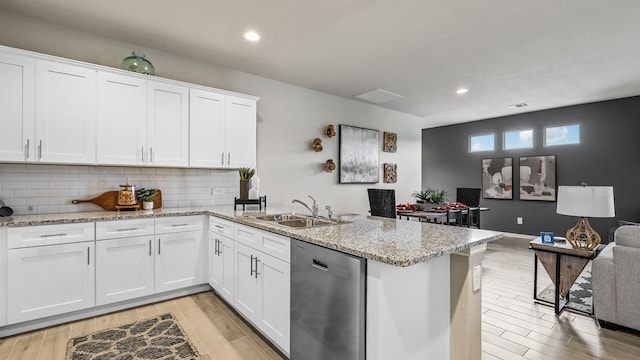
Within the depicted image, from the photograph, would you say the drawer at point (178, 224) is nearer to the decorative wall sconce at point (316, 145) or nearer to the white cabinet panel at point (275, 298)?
the white cabinet panel at point (275, 298)

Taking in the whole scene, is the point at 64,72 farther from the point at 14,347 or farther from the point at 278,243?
the point at 278,243

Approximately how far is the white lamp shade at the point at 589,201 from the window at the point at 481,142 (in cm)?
451

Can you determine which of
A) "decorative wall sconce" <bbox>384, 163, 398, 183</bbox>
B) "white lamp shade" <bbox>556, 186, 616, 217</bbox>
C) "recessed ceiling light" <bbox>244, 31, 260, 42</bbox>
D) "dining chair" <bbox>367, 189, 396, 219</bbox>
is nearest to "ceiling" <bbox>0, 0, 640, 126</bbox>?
"recessed ceiling light" <bbox>244, 31, 260, 42</bbox>

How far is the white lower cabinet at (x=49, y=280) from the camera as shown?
2.33 m

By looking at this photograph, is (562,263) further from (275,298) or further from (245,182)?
(245,182)

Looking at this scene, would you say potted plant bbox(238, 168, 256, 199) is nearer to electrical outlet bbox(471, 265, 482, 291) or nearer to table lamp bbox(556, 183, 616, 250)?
electrical outlet bbox(471, 265, 482, 291)

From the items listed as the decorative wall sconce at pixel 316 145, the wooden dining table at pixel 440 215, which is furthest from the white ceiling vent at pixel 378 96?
the wooden dining table at pixel 440 215

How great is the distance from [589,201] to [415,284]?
222 cm

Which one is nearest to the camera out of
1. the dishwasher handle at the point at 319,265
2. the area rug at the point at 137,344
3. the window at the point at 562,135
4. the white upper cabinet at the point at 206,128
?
the dishwasher handle at the point at 319,265

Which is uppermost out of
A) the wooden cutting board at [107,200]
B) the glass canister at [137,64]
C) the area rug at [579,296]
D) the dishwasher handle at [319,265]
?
the glass canister at [137,64]

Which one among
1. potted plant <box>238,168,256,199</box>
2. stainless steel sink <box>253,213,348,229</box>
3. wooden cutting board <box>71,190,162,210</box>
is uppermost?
potted plant <box>238,168,256,199</box>

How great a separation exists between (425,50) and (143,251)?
3.51m

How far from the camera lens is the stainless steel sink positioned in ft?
8.05

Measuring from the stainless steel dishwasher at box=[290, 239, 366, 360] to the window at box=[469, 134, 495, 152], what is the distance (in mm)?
6607
